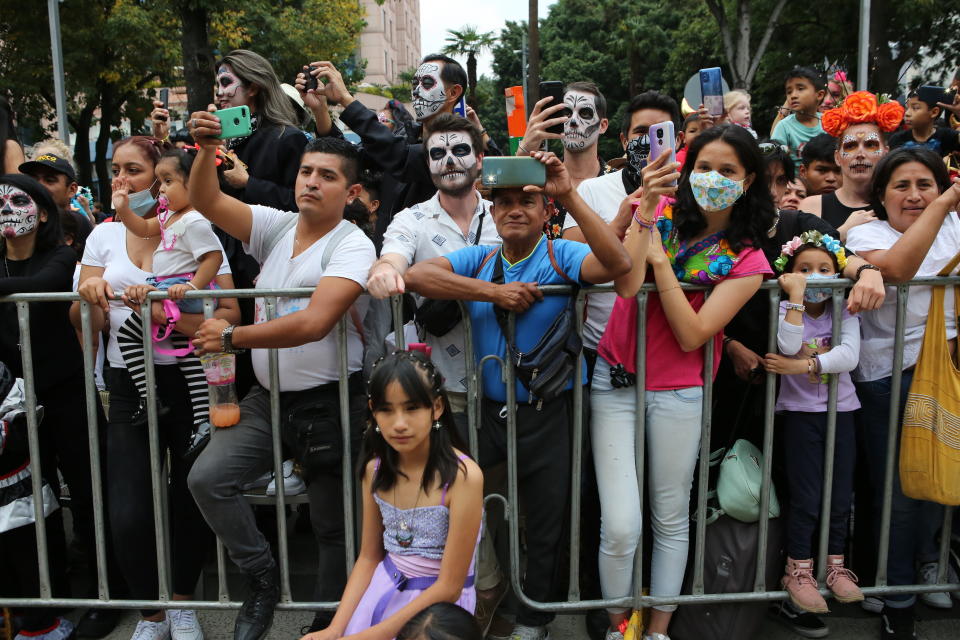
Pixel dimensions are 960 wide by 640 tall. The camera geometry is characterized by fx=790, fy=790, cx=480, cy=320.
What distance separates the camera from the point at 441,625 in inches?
104

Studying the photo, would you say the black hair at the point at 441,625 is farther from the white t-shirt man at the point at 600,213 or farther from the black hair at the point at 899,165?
the black hair at the point at 899,165

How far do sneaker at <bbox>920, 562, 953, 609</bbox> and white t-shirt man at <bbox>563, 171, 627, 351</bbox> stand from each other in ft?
6.25

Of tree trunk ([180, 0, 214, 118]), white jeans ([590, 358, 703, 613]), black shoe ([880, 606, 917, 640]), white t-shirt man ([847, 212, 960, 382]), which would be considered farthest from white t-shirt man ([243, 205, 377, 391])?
tree trunk ([180, 0, 214, 118])

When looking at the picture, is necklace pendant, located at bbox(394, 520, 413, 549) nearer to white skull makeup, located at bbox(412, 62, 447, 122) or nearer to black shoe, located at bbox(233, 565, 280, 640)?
black shoe, located at bbox(233, 565, 280, 640)

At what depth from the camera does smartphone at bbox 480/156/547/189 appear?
310 cm

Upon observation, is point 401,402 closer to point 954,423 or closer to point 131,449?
point 131,449

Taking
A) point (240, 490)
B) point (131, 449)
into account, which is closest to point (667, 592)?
point (240, 490)

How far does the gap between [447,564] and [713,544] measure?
4.46 feet

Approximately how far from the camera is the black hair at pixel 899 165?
361 centimetres

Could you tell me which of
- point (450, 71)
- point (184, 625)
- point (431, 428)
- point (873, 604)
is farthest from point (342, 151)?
point (873, 604)

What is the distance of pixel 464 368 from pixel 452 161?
0.99 metres

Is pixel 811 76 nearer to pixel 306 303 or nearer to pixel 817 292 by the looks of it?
pixel 817 292

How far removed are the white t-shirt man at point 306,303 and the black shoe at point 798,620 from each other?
2304 mm

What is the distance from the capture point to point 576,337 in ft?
10.9
